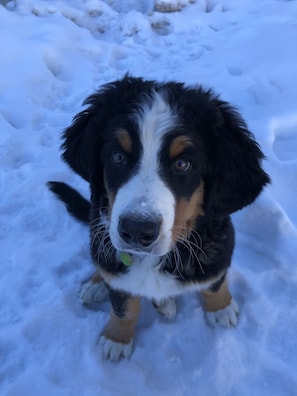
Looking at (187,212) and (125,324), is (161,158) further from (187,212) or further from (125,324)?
(125,324)

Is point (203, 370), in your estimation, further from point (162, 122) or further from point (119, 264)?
point (162, 122)

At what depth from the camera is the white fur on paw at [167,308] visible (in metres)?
2.51

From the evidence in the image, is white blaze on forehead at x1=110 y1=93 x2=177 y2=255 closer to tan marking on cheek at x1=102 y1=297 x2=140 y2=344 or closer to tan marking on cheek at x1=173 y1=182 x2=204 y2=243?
tan marking on cheek at x1=173 y1=182 x2=204 y2=243

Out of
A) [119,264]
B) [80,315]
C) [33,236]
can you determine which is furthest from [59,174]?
[119,264]

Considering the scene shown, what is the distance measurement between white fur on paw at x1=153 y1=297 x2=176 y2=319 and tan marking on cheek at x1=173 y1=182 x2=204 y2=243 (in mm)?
604

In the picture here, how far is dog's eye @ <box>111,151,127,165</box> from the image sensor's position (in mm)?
1873

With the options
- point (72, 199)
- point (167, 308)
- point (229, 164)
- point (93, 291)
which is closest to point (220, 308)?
point (167, 308)

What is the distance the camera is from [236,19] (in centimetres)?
542

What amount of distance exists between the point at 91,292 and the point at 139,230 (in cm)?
107

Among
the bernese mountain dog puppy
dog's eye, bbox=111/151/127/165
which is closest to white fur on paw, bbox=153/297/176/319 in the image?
the bernese mountain dog puppy

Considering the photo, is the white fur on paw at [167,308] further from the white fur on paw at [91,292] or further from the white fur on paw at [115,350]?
the white fur on paw at [91,292]

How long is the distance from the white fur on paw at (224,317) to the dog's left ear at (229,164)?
72 centimetres

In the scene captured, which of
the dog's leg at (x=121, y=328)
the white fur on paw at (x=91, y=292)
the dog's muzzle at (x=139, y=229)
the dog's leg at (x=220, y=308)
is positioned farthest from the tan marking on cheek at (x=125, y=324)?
the dog's muzzle at (x=139, y=229)

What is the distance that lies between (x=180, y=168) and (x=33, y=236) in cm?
152
